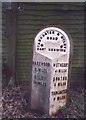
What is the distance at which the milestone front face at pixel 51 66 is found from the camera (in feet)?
14.1

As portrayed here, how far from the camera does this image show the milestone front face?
14.1 ft

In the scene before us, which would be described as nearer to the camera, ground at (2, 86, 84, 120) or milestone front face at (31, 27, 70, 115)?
milestone front face at (31, 27, 70, 115)

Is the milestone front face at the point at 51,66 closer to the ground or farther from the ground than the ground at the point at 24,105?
farther from the ground

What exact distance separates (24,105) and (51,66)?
0.65m

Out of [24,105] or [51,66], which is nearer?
[51,66]

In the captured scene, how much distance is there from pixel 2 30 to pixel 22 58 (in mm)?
441

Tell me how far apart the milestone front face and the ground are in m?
0.17

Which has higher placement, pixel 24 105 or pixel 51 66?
pixel 51 66

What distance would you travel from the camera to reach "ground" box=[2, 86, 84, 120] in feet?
14.6

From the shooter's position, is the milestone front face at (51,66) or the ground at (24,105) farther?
the ground at (24,105)

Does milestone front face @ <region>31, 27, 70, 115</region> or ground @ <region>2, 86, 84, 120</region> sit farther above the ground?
milestone front face @ <region>31, 27, 70, 115</region>

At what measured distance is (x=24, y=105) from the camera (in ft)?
14.9

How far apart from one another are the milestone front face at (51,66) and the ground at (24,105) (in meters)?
0.17

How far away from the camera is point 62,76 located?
4.33 m
